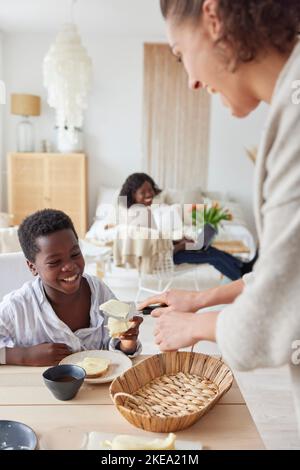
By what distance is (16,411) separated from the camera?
0.97 meters

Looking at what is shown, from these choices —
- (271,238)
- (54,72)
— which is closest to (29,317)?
(271,238)

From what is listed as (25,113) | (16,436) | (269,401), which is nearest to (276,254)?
(16,436)

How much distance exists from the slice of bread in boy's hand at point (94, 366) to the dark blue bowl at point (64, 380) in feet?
0.17

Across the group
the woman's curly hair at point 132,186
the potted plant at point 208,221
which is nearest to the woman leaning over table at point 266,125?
the potted plant at point 208,221

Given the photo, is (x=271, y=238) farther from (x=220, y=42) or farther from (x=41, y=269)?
(x=41, y=269)

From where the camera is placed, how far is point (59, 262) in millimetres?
1386

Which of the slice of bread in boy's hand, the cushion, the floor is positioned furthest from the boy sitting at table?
the cushion

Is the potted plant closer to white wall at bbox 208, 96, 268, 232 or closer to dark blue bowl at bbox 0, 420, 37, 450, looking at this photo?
white wall at bbox 208, 96, 268, 232

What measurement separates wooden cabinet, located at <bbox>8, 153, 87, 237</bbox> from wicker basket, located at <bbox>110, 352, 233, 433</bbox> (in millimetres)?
4438

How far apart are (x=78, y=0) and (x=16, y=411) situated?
4104mm

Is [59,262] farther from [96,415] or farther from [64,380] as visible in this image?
[96,415]

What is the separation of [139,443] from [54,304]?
2.33ft

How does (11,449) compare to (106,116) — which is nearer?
(11,449)

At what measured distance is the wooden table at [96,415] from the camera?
0.90 metres
